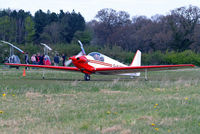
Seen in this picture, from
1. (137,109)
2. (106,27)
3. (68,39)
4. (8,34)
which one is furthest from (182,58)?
(137,109)

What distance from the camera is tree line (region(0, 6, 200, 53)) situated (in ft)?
180

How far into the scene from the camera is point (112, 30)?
6394cm

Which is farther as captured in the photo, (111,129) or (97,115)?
(97,115)

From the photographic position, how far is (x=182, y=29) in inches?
2183

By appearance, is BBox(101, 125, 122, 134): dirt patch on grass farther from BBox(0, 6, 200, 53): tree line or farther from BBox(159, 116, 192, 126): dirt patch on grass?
BBox(0, 6, 200, 53): tree line

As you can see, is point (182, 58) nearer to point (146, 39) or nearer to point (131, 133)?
point (146, 39)

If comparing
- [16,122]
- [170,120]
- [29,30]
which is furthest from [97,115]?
[29,30]

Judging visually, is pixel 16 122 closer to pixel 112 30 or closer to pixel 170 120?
pixel 170 120

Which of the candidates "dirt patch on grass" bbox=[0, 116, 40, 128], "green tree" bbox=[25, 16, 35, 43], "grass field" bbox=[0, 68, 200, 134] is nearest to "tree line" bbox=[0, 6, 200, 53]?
"green tree" bbox=[25, 16, 35, 43]

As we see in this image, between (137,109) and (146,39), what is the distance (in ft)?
174

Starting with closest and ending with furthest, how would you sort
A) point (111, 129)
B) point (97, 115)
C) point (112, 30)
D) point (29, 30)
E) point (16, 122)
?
point (111, 129) < point (16, 122) < point (97, 115) < point (29, 30) < point (112, 30)

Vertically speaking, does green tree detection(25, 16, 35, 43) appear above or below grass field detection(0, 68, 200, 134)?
above

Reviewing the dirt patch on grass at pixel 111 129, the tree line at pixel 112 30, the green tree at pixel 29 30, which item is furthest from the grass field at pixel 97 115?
the green tree at pixel 29 30

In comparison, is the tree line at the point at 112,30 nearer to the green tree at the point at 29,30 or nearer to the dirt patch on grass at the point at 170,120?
the green tree at the point at 29,30
